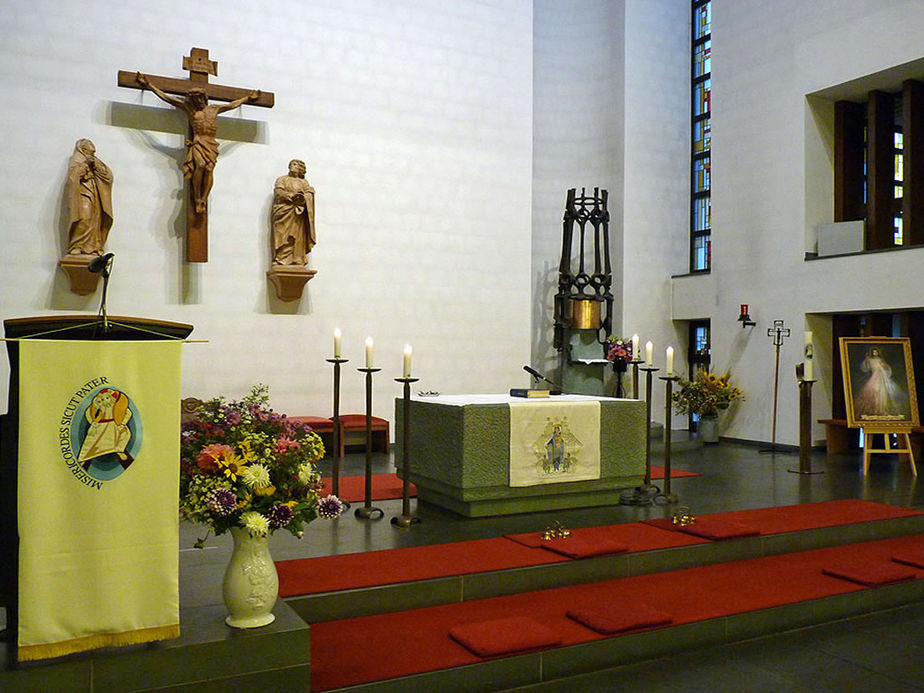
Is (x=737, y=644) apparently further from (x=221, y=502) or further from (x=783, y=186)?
(x=783, y=186)

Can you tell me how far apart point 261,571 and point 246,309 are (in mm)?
6222

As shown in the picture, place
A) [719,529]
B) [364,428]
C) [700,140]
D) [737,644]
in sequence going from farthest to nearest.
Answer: [700,140] < [364,428] < [719,529] < [737,644]

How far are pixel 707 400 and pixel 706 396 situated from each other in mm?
59

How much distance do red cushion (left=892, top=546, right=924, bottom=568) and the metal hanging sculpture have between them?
5608 millimetres

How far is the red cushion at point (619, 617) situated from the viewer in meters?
3.82

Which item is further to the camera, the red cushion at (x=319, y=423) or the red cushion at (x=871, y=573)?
the red cushion at (x=319, y=423)

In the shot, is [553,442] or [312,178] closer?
[553,442]

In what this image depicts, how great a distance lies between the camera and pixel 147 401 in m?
2.87

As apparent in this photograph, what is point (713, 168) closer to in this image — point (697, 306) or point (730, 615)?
point (697, 306)

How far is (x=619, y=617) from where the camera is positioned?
3.93m

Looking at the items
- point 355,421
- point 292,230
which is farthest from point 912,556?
point 292,230

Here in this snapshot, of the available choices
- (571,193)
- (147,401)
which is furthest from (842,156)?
(147,401)

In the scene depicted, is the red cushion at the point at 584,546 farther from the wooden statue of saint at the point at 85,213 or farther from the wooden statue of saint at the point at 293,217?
the wooden statue of saint at the point at 85,213

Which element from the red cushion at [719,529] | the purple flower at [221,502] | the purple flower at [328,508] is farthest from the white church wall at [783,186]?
the purple flower at [221,502]
